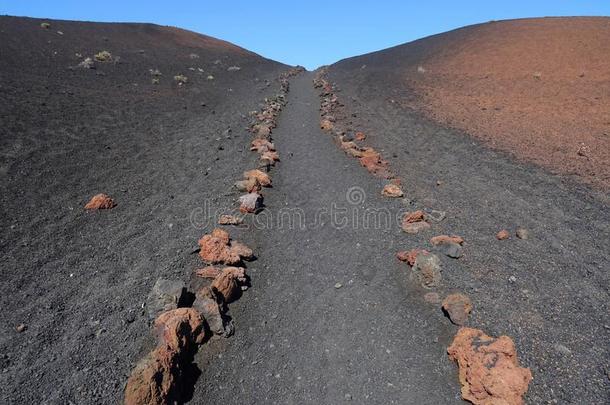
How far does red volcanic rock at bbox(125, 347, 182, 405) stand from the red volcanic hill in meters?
9.59

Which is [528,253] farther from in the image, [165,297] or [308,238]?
[165,297]

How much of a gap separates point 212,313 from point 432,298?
2977 millimetres

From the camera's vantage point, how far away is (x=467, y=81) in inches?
773

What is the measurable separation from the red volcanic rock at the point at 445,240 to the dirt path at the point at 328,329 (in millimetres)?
662

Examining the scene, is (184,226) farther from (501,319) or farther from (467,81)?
(467,81)

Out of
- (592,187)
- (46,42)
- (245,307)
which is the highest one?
(46,42)

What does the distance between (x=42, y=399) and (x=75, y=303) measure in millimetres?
1535

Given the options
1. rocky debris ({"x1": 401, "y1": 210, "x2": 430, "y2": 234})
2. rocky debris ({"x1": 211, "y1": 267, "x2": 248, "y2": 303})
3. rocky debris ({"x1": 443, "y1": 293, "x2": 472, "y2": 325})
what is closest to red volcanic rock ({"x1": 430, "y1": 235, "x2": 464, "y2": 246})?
rocky debris ({"x1": 401, "y1": 210, "x2": 430, "y2": 234})

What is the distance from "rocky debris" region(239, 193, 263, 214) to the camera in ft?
25.1

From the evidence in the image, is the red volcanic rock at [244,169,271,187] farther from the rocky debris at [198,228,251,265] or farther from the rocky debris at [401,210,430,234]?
the rocky debris at [401,210,430,234]

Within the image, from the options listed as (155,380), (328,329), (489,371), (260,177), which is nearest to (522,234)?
(489,371)

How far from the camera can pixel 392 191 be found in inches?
334

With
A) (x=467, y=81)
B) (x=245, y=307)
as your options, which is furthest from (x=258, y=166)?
(x=467, y=81)

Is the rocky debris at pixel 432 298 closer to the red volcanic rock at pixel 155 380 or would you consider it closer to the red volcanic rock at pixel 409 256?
the red volcanic rock at pixel 409 256
